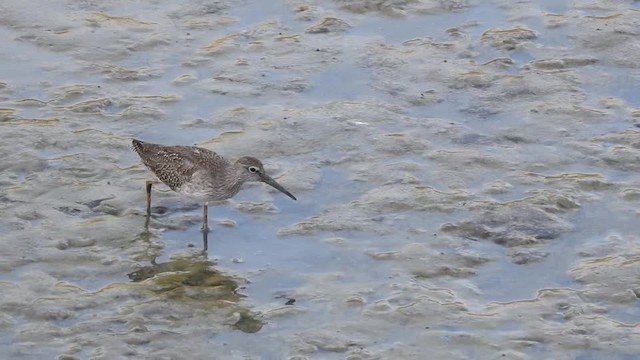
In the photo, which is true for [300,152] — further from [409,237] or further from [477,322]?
[477,322]

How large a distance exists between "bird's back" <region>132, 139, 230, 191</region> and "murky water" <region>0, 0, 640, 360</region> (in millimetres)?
386

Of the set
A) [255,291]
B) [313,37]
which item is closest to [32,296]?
[255,291]

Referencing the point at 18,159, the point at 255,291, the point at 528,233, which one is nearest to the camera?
the point at 255,291

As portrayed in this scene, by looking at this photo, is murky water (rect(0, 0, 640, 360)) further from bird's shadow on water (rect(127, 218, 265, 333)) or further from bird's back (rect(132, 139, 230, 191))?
bird's back (rect(132, 139, 230, 191))

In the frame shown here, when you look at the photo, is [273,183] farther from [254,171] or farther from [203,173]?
[203,173]

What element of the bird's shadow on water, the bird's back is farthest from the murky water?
the bird's back

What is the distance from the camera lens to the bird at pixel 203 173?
1027cm

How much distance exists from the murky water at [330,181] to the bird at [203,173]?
298 millimetres

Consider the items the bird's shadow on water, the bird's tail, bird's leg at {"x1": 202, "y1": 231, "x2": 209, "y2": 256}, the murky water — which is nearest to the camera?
the murky water

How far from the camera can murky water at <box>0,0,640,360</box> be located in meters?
9.11

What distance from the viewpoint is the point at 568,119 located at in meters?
11.8

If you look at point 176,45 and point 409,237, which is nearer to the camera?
point 409,237

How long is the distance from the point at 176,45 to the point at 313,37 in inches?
53.0

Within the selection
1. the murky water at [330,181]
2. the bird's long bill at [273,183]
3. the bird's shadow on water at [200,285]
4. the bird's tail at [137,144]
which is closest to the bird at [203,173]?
the bird's long bill at [273,183]
